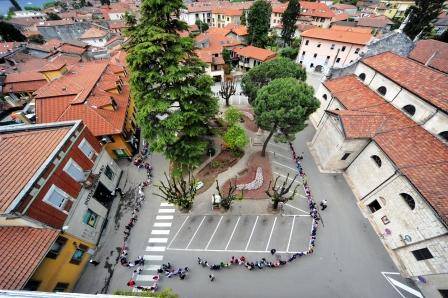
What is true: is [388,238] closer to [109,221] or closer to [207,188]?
[207,188]

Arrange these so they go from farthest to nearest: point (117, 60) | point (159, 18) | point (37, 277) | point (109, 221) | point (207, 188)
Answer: point (117, 60), point (207, 188), point (109, 221), point (159, 18), point (37, 277)

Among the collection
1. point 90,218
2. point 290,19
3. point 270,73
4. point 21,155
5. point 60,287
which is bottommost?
point 60,287

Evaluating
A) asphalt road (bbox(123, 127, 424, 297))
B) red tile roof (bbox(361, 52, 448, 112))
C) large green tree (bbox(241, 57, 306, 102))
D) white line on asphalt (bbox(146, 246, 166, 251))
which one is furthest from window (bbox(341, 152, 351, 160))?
white line on asphalt (bbox(146, 246, 166, 251))

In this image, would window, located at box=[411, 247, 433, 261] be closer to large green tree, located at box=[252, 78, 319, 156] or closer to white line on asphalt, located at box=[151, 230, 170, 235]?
large green tree, located at box=[252, 78, 319, 156]

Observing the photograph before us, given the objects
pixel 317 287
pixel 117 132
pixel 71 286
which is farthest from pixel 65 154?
pixel 317 287

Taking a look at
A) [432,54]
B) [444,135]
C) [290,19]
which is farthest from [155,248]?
[290,19]

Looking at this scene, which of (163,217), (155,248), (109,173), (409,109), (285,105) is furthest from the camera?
(109,173)

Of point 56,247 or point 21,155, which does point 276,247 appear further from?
point 21,155
